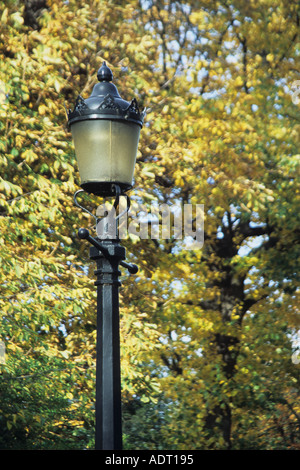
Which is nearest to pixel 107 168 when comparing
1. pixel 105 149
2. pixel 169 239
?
pixel 105 149

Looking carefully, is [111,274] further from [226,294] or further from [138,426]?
[226,294]

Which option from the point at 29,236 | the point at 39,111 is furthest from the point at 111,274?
the point at 39,111

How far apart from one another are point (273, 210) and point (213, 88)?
2677 millimetres

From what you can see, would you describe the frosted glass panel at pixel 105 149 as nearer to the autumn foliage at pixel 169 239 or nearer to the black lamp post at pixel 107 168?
the black lamp post at pixel 107 168

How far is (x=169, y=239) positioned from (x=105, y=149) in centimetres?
865

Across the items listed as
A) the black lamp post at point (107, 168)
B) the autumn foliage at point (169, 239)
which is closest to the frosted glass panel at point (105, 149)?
the black lamp post at point (107, 168)

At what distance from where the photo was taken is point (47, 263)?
8891mm

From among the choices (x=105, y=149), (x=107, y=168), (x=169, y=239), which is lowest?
(x=107, y=168)

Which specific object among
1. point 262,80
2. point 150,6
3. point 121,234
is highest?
point 150,6

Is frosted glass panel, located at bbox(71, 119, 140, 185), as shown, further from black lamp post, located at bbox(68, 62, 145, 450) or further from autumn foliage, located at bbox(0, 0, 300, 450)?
autumn foliage, located at bbox(0, 0, 300, 450)

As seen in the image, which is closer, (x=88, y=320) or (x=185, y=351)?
(x=88, y=320)

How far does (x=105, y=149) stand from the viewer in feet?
13.8

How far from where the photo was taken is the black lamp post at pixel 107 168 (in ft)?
13.4

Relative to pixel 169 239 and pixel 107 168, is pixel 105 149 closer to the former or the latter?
pixel 107 168
